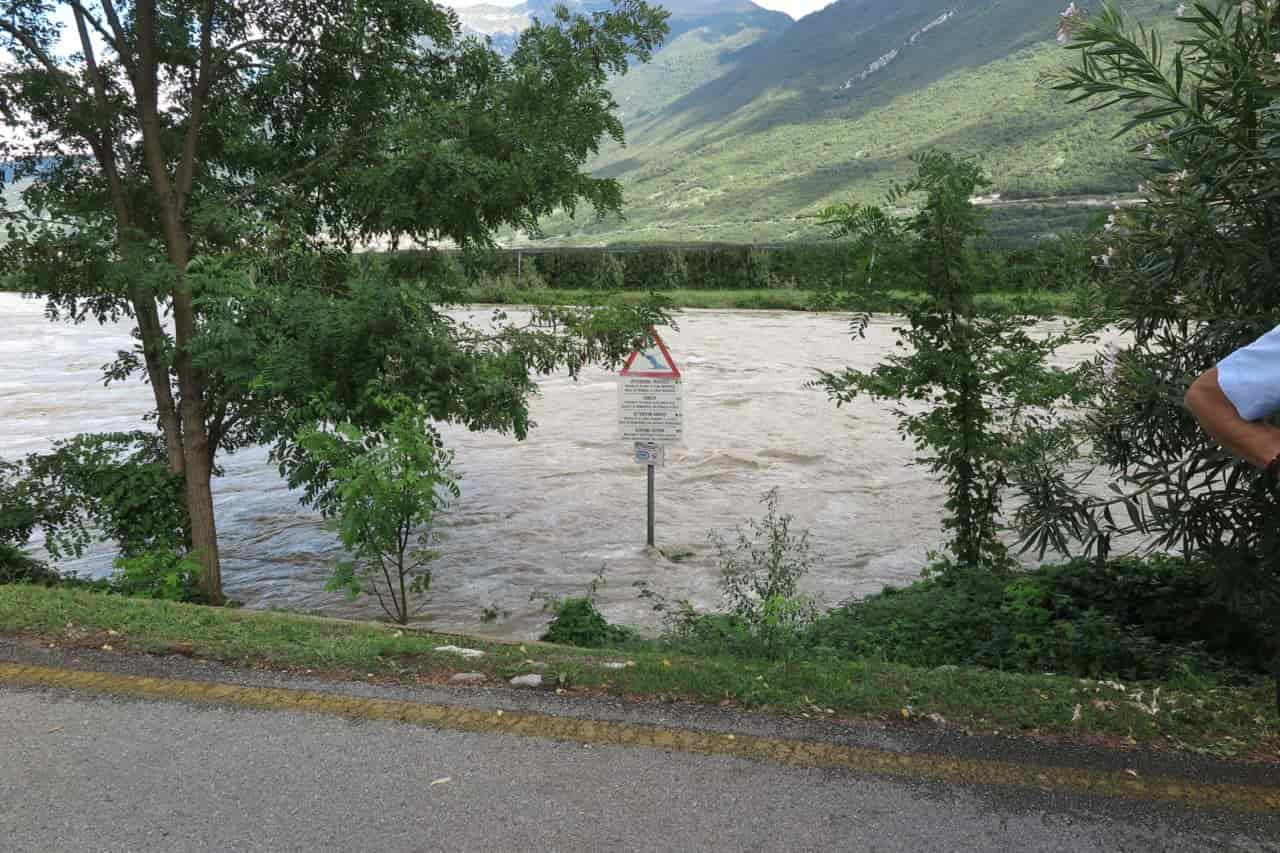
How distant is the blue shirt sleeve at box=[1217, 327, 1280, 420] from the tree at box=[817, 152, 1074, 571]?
488 cm

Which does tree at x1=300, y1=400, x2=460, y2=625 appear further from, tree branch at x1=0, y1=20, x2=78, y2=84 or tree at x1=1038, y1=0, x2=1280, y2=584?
tree at x1=1038, y1=0, x2=1280, y2=584

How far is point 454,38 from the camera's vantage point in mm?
8891

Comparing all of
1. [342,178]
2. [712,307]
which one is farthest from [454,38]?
[712,307]

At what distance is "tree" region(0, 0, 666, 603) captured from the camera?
7863mm

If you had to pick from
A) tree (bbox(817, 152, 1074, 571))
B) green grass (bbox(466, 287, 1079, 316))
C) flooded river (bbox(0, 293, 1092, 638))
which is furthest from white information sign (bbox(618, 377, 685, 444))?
tree (bbox(817, 152, 1074, 571))

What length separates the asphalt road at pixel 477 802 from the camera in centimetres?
314

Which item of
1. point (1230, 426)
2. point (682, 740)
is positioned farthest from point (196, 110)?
point (1230, 426)

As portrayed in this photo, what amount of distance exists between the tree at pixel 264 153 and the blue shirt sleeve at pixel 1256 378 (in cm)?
573

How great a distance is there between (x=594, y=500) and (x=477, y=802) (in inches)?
416

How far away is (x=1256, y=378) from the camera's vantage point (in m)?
2.31

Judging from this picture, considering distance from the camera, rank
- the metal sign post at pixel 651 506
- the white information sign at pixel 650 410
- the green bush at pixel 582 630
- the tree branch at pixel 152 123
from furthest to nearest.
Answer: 1. the metal sign post at pixel 651 506
2. the white information sign at pixel 650 410
3. the tree branch at pixel 152 123
4. the green bush at pixel 582 630

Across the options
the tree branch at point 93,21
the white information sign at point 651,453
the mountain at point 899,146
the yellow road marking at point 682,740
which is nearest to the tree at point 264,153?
the tree branch at point 93,21

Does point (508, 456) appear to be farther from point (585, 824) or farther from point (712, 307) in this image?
point (712, 307)

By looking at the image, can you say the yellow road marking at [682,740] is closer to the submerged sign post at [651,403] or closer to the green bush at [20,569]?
the green bush at [20,569]
